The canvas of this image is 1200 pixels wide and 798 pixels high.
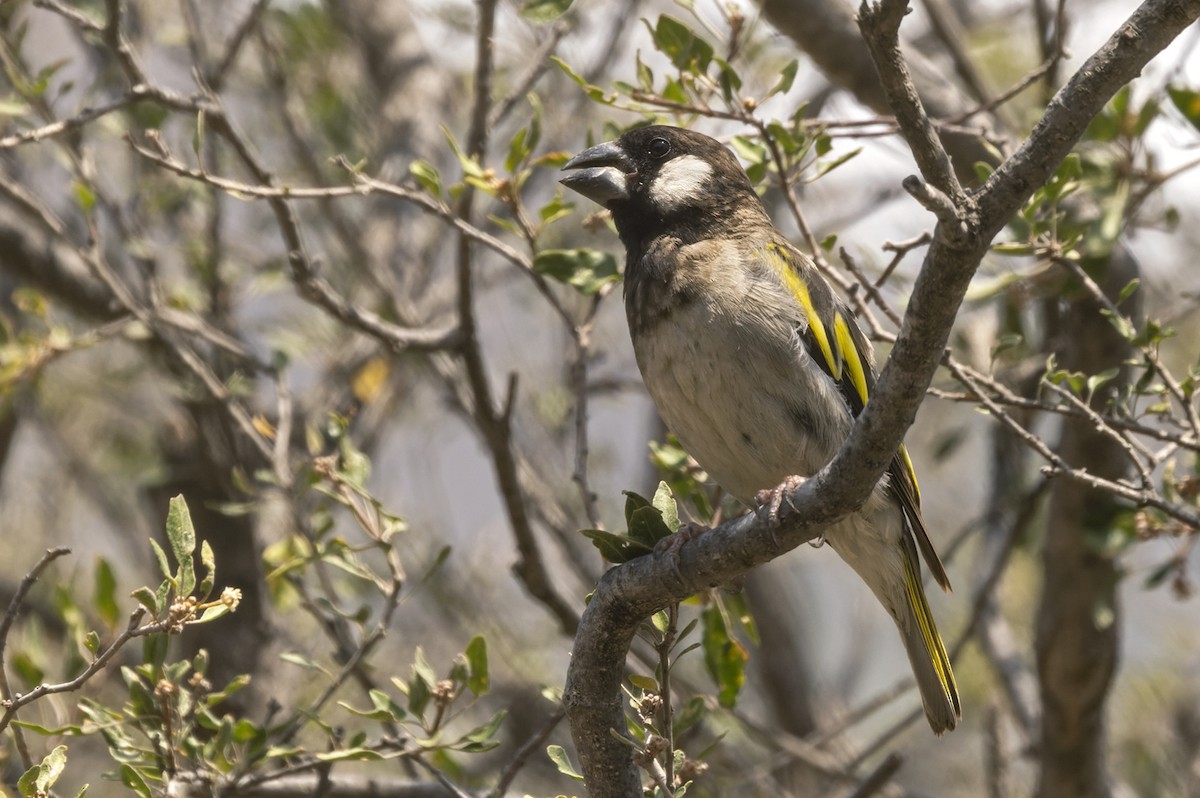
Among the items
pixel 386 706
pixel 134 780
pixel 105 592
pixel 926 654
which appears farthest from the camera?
pixel 926 654

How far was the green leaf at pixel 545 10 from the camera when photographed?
374 centimetres

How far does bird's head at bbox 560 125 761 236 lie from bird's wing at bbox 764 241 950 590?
0.35 meters

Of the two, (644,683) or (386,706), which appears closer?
(644,683)

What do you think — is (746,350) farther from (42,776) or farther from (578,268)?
(42,776)

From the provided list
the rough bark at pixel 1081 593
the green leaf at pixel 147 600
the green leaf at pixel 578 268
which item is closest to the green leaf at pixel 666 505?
the green leaf at pixel 578 268

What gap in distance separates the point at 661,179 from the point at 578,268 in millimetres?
602

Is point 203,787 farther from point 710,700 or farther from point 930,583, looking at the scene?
point 930,583

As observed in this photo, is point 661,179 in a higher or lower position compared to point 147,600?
higher

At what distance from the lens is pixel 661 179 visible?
4602mm

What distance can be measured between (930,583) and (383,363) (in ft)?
13.9

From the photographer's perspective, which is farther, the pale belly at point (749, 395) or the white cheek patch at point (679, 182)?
the white cheek patch at point (679, 182)

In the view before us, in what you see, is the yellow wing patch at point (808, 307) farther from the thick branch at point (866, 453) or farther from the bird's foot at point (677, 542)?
the thick branch at point (866, 453)

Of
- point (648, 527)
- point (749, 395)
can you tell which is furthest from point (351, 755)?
point (749, 395)

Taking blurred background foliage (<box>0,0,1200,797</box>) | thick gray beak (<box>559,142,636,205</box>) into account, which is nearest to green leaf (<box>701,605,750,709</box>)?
blurred background foliage (<box>0,0,1200,797</box>)
